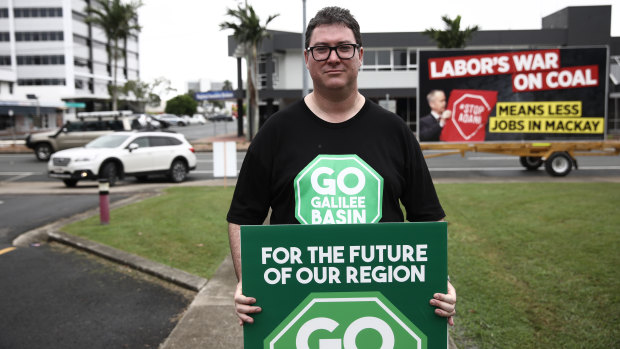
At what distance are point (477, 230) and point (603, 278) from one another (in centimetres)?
236

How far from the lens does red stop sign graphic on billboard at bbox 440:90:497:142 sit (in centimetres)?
1603

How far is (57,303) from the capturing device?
508 cm

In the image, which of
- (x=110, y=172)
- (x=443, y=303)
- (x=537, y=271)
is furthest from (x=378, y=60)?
(x=443, y=303)

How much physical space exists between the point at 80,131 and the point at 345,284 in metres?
21.2

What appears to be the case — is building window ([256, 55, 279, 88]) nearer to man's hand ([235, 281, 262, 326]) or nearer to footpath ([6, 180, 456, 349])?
footpath ([6, 180, 456, 349])

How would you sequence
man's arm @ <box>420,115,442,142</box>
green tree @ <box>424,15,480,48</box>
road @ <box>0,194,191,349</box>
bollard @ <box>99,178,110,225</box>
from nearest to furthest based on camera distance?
road @ <box>0,194,191,349</box> < bollard @ <box>99,178,110,225</box> < man's arm @ <box>420,115,442,142</box> < green tree @ <box>424,15,480,48</box>

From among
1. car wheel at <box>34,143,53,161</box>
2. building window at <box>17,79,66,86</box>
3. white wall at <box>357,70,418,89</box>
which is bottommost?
car wheel at <box>34,143,53,161</box>

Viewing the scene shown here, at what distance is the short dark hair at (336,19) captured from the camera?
218cm

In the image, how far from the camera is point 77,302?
5098 mm

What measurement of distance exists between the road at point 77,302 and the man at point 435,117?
11367 mm

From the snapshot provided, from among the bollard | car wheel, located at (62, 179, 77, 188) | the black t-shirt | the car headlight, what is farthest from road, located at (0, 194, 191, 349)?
car wheel, located at (62, 179, 77, 188)

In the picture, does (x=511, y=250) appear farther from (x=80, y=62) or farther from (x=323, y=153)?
(x=80, y=62)

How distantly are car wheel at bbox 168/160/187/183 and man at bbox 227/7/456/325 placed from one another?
14.2 m

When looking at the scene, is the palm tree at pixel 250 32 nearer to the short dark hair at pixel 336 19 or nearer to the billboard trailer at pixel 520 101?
the billboard trailer at pixel 520 101
